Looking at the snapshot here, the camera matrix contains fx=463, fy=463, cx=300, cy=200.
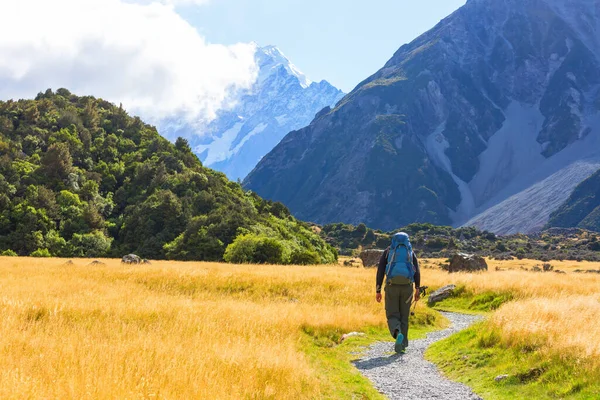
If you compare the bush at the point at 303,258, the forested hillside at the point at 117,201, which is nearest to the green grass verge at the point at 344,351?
the bush at the point at 303,258

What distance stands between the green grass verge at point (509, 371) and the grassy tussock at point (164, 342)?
2610 millimetres

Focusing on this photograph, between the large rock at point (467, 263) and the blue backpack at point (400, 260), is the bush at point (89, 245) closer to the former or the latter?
the large rock at point (467, 263)

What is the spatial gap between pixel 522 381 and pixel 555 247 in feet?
434

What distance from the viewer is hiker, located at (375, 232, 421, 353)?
12242 millimetres

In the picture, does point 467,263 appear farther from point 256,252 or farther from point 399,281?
point 399,281

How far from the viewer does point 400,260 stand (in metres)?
12.4

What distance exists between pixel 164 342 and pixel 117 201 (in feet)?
239

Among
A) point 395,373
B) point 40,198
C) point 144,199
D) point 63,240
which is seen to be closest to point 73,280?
point 395,373

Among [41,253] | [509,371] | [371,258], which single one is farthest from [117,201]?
[509,371]

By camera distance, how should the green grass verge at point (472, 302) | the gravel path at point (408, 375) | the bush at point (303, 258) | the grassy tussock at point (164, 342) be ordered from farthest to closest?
the bush at point (303, 258) < the green grass verge at point (472, 302) < the gravel path at point (408, 375) < the grassy tussock at point (164, 342)

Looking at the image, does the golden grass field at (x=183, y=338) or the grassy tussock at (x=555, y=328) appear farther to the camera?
the grassy tussock at (x=555, y=328)

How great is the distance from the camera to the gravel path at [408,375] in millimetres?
8672

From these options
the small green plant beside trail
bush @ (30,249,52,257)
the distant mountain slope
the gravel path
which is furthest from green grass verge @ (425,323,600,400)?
the distant mountain slope

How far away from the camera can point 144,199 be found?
7438 cm
